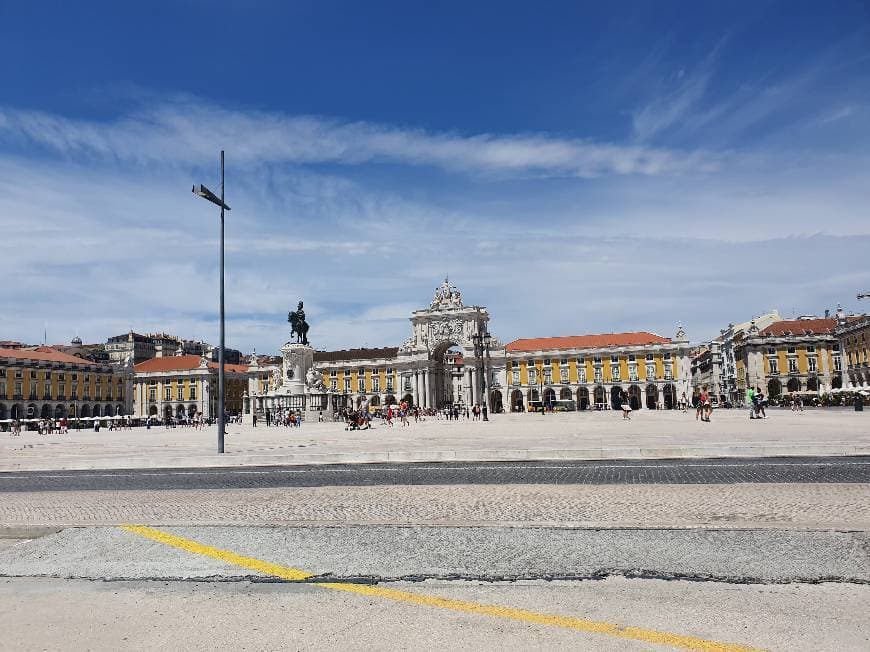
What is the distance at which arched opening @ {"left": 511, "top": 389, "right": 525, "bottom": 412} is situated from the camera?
105 meters

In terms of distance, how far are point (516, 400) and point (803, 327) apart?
134ft

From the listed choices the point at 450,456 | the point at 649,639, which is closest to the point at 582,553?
the point at 649,639

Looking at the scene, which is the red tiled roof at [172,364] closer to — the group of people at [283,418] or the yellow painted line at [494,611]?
the group of people at [283,418]

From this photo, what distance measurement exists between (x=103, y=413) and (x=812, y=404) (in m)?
90.3

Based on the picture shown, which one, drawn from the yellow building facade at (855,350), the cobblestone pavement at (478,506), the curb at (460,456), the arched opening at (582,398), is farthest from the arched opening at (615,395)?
the cobblestone pavement at (478,506)

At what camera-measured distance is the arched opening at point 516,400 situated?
105m

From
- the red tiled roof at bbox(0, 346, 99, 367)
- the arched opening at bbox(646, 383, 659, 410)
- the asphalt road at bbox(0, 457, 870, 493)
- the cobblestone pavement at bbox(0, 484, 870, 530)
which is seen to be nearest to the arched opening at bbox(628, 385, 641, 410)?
the arched opening at bbox(646, 383, 659, 410)

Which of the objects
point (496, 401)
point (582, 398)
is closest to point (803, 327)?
point (582, 398)

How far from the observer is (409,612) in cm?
434

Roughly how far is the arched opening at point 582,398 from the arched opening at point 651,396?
846cm

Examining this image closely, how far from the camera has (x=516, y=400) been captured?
347 ft

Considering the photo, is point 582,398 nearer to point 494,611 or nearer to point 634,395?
point 634,395

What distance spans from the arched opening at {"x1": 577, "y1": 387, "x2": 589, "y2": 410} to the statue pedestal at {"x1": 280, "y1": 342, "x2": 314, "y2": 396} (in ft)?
188

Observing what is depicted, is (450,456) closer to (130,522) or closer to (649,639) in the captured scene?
(130,522)
